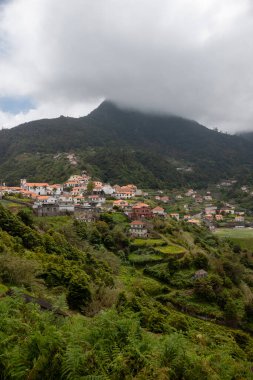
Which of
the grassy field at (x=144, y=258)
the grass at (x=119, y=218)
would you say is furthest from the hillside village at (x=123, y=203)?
the grassy field at (x=144, y=258)

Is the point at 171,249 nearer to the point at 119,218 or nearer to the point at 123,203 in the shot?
the point at 119,218

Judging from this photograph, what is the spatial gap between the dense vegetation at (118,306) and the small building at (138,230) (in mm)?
1121

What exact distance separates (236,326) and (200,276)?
6103mm

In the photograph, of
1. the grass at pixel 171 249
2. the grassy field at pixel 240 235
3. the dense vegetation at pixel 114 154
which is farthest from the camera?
the dense vegetation at pixel 114 154

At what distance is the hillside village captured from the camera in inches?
1769

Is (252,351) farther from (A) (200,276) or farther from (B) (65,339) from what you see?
(B) (65,339)

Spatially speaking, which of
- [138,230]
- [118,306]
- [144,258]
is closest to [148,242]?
[138,230]

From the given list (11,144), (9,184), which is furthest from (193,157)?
(9,184)

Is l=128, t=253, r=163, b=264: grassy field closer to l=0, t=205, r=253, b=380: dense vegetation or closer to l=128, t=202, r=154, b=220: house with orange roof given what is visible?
l=0, t=205, r=253, b=380: dense vegetation

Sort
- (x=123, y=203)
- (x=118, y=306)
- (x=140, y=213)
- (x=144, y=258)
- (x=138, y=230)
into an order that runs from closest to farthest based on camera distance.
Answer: (x=118, y=306), (x=144, y=258), (x=138, y=230), (x=140, y=213), (x=123, y=203)

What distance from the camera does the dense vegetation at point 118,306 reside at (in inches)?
200

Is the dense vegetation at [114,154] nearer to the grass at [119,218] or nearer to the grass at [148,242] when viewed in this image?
the grass at [119,218]

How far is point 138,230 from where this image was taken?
43.4 meters

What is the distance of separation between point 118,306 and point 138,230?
26182 millimetres
